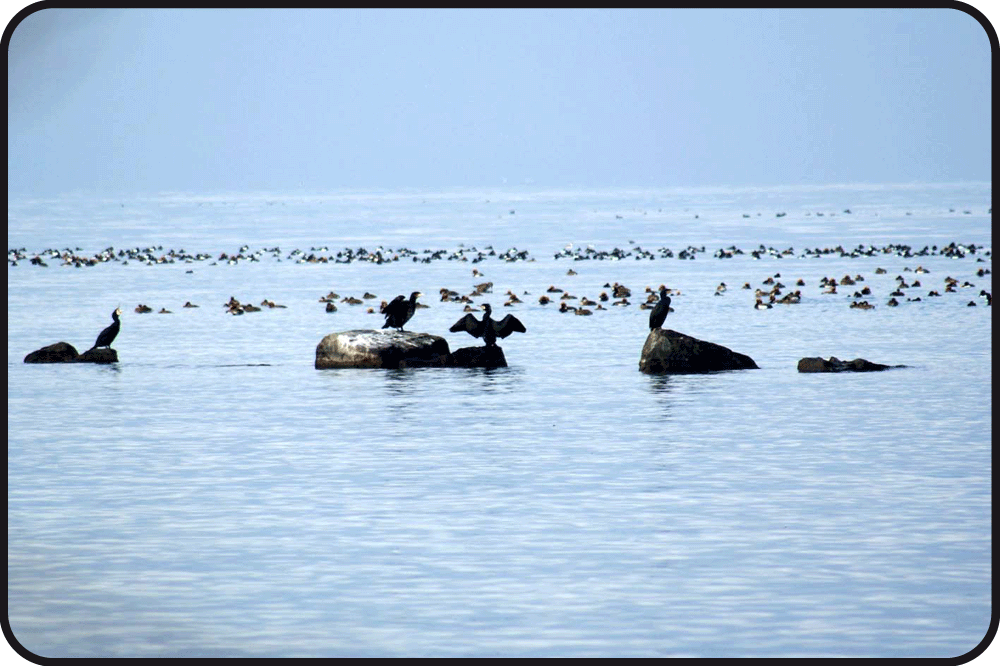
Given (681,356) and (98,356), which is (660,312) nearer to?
(681,356)

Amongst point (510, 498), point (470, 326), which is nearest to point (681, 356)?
point (470, 326)

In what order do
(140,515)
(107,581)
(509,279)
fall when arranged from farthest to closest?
1. (509,279)
2. (140,515)
3. (107,581)

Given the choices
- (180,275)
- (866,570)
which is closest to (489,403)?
(866,570)

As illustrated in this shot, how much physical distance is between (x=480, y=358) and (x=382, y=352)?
1.78m

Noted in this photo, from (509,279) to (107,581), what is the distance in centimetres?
4665

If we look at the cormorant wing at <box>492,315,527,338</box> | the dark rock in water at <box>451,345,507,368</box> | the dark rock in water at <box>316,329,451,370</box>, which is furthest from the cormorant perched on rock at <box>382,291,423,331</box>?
the cormorant wing at <box>492,315,527,338</box>

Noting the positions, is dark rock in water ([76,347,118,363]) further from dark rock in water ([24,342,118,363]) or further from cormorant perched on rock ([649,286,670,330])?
cormorant perched on rock ([649,286,670,330])

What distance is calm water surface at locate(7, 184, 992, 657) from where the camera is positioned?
11461 millimetres

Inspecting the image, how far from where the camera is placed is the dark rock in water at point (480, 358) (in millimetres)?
30500

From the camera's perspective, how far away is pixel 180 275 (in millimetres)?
64562

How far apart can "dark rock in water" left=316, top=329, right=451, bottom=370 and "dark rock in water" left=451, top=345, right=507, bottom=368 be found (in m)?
0.21

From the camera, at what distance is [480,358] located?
30.6m

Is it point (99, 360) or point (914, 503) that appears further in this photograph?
point (99, 360)

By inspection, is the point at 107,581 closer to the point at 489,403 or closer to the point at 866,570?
the point at 866,570
